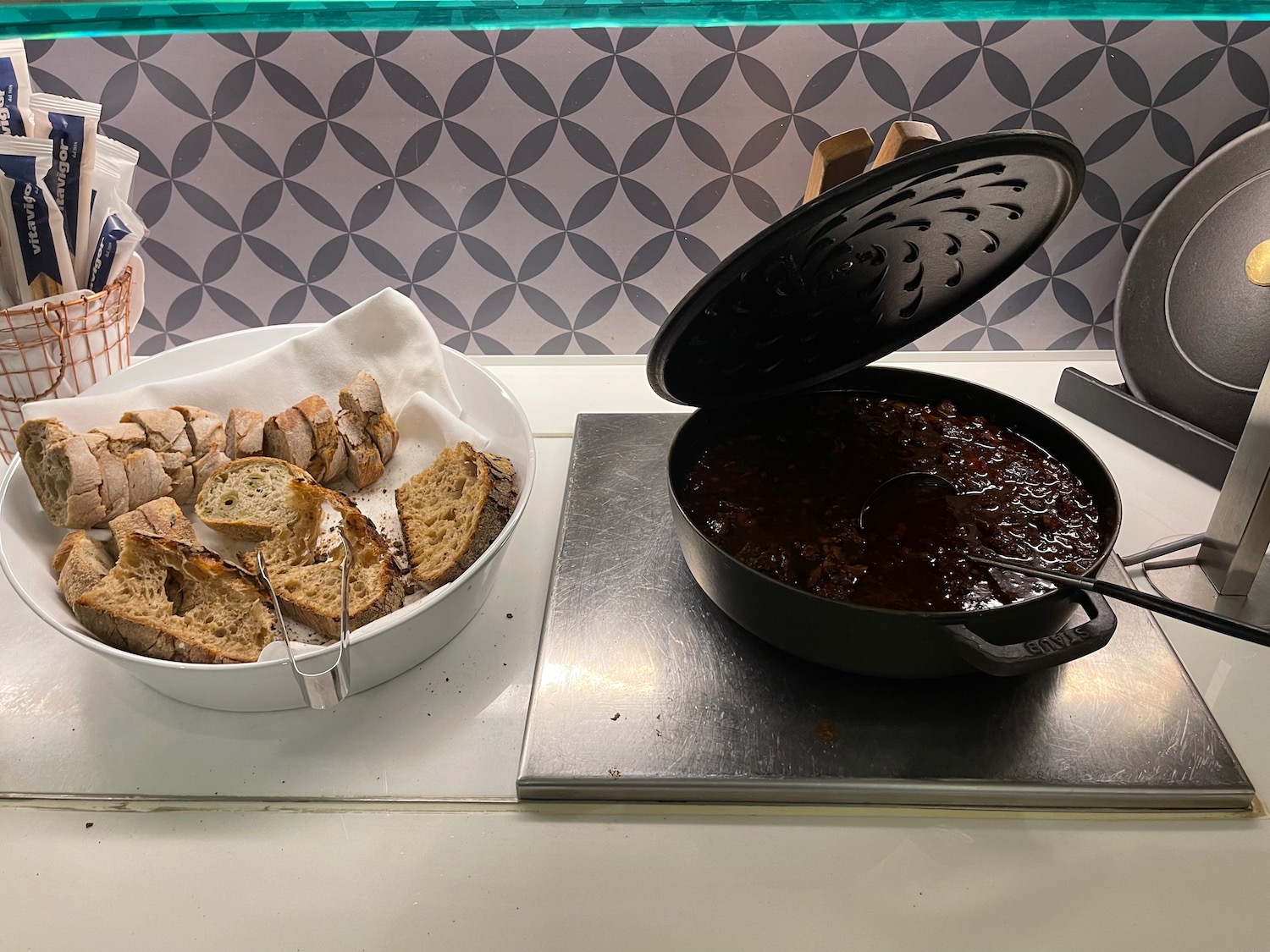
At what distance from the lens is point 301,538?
843 millimetres

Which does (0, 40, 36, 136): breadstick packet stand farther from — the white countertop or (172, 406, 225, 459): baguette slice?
the white countertop

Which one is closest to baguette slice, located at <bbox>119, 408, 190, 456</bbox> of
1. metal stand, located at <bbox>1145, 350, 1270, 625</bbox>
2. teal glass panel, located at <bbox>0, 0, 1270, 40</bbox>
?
teal glass panel, located at <bbox>0, 0, 1270, 40</bbox>

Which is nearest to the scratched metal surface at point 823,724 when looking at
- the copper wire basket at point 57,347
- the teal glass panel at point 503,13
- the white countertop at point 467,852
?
the white countertop at point 467,852

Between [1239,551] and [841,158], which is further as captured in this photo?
[1239,551]

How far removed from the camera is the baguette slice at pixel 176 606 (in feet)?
2.33

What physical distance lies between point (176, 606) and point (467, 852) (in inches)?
14.1

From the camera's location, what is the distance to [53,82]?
3.93 ft

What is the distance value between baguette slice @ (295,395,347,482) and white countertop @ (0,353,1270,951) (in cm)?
28

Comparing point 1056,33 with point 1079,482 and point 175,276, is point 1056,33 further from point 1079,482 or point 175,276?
point 175,276

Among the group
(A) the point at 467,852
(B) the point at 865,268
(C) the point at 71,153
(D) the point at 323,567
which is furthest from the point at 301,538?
(B) the point at 865,268

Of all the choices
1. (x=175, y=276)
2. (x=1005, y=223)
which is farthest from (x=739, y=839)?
(x=175, y=276)

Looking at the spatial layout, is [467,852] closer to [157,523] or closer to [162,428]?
[157,523]

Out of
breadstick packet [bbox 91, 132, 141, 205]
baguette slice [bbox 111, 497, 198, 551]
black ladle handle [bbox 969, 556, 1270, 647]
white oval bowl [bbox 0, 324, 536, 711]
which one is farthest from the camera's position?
breadstick packet [bbox 91, 132, 141, 205]

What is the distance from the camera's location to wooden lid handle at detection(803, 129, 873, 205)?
0.70m
